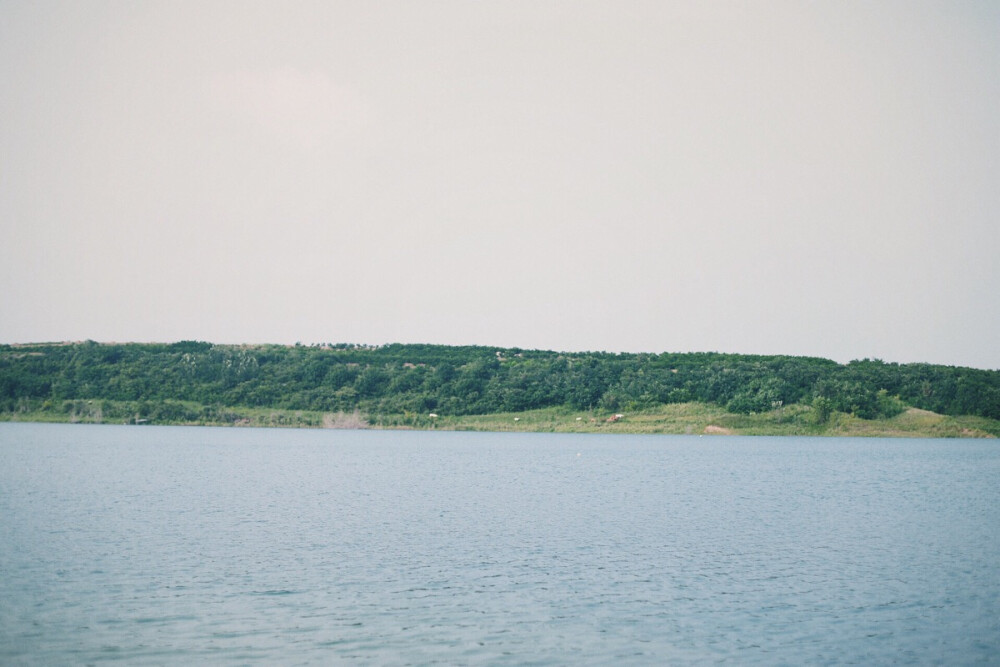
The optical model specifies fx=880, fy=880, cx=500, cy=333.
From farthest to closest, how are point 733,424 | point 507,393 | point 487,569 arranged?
point 507,393
point 733,424
point 487,569

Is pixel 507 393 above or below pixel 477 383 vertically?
below

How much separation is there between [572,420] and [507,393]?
38.4 ft

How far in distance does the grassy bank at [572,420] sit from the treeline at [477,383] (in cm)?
157

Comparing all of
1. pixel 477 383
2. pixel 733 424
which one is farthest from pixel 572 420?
pixel 733 424

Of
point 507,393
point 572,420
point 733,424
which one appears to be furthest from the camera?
point 507,393

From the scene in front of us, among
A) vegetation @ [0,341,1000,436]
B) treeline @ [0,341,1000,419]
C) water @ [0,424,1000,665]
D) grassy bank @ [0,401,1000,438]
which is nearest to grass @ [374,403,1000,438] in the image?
grassy bank @ [0,401,1000,438]

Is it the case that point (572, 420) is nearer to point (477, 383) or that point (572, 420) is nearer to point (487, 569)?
point (477, 383)

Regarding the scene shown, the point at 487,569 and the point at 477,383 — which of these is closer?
the point at 487,569

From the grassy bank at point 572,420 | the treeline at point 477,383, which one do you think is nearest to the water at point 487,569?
the grassy bank at point 572,420

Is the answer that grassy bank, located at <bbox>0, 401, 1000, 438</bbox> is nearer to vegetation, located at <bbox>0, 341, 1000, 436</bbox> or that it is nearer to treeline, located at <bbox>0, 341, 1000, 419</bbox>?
vegetation, located at <bbox>0, 341, 1000, 436</bbox>

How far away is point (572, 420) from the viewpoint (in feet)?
392

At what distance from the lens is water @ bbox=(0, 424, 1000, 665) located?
1680 cm

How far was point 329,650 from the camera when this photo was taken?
635 inches

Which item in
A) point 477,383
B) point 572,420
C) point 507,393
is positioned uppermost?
point 477,383
